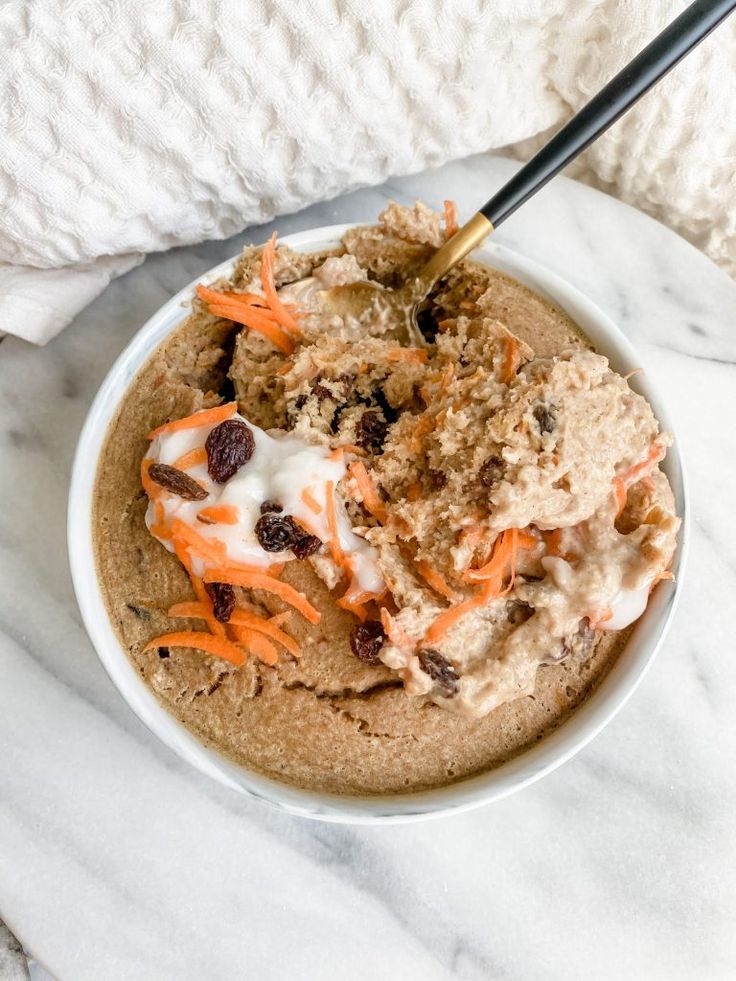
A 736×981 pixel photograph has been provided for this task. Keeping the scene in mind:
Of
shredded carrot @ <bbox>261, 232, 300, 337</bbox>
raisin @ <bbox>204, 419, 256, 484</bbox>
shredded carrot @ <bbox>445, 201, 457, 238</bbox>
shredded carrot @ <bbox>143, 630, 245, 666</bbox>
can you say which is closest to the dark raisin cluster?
raisin @ <bbox>204, 419, 256, 484</bbox>

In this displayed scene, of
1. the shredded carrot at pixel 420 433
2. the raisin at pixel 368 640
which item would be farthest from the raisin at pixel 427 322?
the raisin at pixel 368 640

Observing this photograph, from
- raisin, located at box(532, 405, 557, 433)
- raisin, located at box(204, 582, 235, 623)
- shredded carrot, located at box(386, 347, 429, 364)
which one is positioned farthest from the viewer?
shredded carrot, located at box(386, 347, 429, 364)

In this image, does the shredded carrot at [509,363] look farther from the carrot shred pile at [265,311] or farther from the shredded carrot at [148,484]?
the shredded carrot at [148,484]

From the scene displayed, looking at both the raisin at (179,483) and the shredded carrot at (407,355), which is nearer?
the raisin at (179,483)

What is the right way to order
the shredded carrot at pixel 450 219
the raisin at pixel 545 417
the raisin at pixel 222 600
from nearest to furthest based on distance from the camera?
the raisin at pixel 545 417
the raisin at pixel 222 600
the shredded carrot at pixel 450 219

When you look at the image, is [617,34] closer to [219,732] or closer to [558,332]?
[558,332]

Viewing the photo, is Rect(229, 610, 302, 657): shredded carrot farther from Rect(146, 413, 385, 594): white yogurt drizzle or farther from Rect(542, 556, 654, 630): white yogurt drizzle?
Rect(542, 556, 654, 630): white yogurt drizzle

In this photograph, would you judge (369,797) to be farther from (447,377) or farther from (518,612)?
(447,377)
